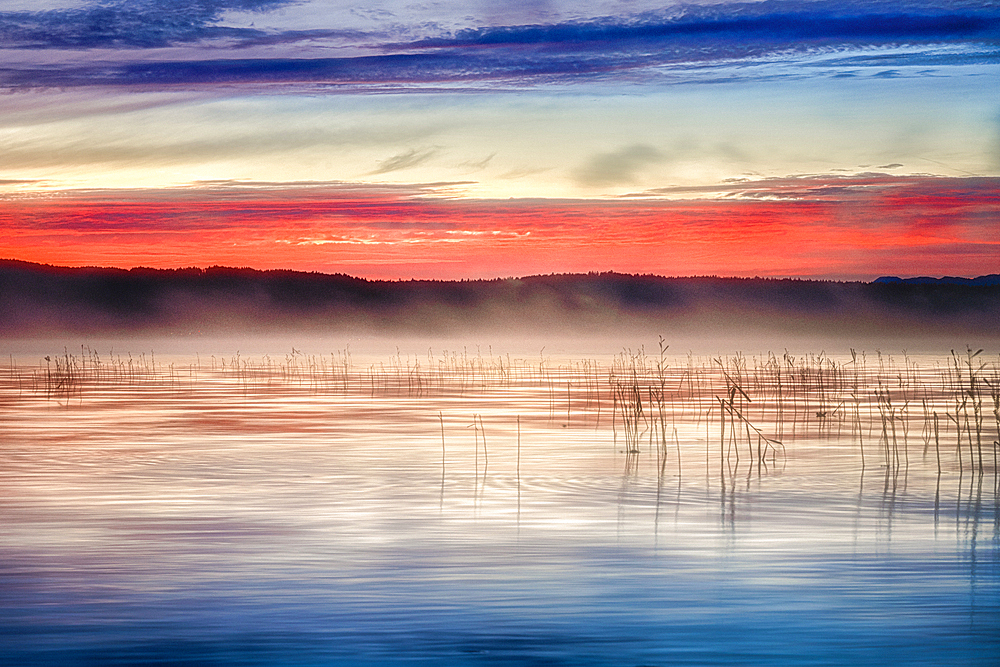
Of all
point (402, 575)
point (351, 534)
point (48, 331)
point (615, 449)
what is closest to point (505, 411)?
point (615, 449)

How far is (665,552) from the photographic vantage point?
490 inches

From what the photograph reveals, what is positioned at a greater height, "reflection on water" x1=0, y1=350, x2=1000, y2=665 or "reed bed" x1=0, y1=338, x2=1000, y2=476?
"reflection on water" x1=0, y1=350, x2=1000, y2=665

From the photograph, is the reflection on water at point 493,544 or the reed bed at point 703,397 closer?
the reflection on water at point 493,544

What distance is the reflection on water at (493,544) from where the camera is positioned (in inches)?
359

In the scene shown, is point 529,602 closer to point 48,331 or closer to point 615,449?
point 615,449

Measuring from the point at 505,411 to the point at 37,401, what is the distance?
38.5 feet

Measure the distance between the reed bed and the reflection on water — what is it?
27 cm

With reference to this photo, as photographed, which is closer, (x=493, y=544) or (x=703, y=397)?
(x=493, y=544)

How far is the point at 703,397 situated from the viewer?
34.1 metres

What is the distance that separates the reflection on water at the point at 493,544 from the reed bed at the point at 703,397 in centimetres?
27

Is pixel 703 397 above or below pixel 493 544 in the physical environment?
below

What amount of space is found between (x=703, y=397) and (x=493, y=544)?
21.9m

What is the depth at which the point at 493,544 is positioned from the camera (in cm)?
1274

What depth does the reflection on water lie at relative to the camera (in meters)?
9.12
